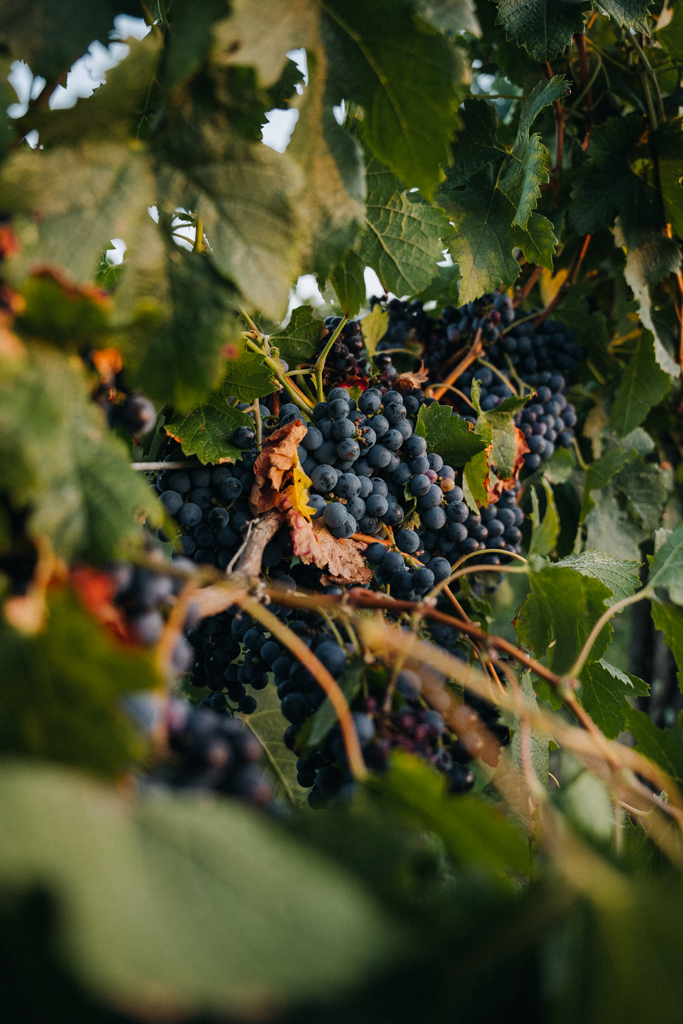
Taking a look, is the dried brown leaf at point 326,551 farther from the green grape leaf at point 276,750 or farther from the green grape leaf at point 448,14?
the green grape leaf at point 448,14

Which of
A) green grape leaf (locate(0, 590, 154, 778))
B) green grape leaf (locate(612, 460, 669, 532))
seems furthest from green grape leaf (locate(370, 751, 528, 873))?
green grape leaf (locate(612, 460, 669, 532))

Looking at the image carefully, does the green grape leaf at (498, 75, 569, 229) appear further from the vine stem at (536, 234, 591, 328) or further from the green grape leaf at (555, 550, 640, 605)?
the green grape leaf at (555, 550, 640, 605)

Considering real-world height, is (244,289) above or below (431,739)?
above

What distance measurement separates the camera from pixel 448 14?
73cm

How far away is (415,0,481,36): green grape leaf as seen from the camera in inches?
28.4

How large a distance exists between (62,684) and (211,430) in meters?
0.61

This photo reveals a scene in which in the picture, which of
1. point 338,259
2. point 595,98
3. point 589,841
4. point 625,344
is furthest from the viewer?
point 625,344

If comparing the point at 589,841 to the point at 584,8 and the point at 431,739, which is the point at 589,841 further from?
the point at 584,8

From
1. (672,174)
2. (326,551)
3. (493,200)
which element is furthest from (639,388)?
(326,551)

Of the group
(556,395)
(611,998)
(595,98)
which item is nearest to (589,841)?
(611,998)

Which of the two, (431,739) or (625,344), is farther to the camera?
(625,344)

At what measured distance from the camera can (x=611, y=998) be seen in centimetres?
41

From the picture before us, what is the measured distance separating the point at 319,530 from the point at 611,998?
691mm

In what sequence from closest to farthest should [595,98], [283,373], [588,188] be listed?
[283,373]
[588,188]
[595,98]
